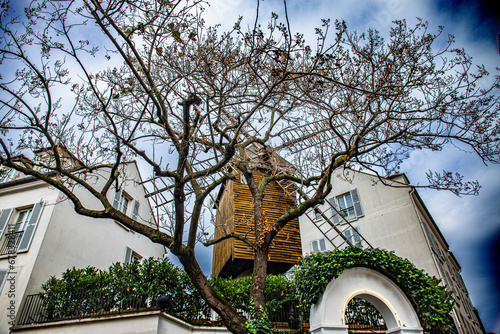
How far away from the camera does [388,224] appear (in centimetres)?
1496

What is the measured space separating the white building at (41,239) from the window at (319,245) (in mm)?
9445

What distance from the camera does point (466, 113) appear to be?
27.6ft

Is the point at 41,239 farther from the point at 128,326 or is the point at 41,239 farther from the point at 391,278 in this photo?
the point at 391,278

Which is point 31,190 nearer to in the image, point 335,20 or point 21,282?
point 21,282

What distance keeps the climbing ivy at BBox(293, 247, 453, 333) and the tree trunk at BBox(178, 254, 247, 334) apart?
7.14 ft

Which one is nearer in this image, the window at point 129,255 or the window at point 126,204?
the window at point 129,255

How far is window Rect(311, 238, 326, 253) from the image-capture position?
16545 mm

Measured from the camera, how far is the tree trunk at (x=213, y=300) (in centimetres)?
719

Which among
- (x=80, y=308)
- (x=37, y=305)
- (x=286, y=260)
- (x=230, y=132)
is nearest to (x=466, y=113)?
(x=230, y=132)

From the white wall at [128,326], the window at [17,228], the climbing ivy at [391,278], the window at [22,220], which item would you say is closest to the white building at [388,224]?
the climbing ivy at [391,278]

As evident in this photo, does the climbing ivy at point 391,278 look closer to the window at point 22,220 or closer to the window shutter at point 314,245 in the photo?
the window shutter at point 314,245

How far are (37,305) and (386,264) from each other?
434 inches

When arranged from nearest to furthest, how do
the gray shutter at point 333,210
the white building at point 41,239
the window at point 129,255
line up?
1. the white building at point 41,239
2. the window at point 129,255
3. the gray shutter at point 333,210

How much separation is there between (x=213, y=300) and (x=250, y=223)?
7.54 meters
